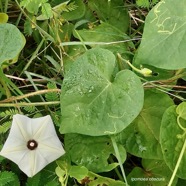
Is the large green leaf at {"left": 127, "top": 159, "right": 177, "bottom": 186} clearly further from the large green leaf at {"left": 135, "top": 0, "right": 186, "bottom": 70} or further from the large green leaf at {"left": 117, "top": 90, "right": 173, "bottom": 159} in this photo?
the large green leaf at {"left": 135, "top": 0, "right": 186, "bottom": 70}

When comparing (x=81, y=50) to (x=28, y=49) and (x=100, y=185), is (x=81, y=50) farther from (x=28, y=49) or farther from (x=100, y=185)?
(x=100, y=185)

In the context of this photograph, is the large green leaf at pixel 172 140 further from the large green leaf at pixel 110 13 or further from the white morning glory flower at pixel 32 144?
the large green leaf at pixel 110 13

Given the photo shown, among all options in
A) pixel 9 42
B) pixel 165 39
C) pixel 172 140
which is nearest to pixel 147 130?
pixel 172 140

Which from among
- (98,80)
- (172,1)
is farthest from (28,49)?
(172,1)

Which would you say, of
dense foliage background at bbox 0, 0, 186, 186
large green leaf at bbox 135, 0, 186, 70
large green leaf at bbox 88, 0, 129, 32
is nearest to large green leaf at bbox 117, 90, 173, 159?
dense foliage background at bbox 0, 0, 186, 186

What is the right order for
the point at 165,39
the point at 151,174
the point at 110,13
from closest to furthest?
1. the point at 165,39
2. the point at 151,174
3. the point at 110,13

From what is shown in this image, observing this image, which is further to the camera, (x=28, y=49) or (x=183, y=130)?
(x=28, y=49)

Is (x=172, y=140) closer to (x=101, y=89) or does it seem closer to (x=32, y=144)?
(x=101, y=89)
